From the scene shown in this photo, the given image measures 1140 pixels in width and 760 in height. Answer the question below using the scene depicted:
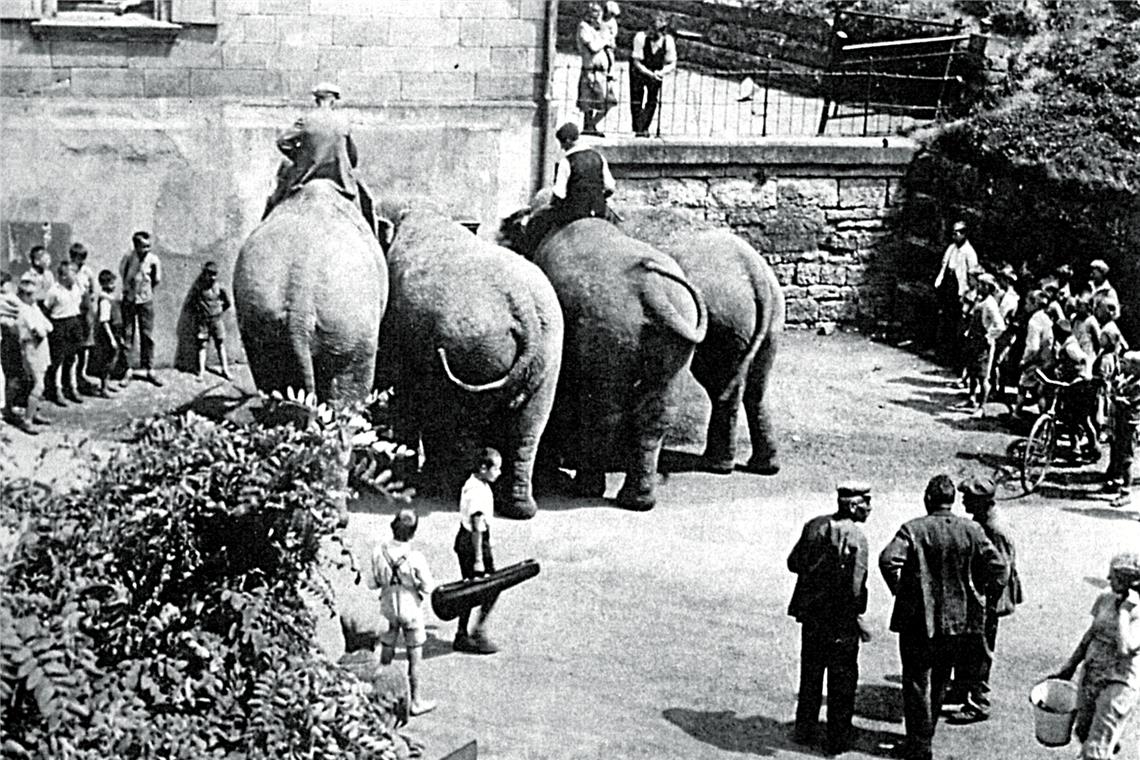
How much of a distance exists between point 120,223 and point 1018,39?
9.25m

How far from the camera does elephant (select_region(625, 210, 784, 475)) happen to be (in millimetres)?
13594

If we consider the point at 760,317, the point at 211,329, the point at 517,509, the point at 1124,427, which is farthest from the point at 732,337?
the point at 211,329

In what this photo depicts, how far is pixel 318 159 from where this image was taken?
13.3 metres

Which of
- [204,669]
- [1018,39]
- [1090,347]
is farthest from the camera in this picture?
Result: [1018,39]

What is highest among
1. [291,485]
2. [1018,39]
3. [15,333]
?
[1018,39]

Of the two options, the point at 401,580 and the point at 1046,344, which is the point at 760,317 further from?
the point at 401,580

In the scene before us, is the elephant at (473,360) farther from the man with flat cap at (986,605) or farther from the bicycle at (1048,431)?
the man with flat cap at (986,605)

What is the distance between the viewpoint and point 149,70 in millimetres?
15414

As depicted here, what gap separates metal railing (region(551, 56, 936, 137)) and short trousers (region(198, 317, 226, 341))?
169 inches

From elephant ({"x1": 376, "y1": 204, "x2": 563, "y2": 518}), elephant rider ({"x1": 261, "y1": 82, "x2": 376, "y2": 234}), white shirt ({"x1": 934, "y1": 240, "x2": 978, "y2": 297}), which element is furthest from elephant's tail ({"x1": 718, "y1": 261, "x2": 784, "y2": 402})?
white shirt ({"x1": 934, "y1": 240, "x2": 978, "y2": 297})

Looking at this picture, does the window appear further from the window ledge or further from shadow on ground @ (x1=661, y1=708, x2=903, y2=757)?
shadow on ground @ (x1=661, y1=708, x2=903, y2=757)

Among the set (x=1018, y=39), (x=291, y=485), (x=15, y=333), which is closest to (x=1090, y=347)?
(x=1018, y=39)

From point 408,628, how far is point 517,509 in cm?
365

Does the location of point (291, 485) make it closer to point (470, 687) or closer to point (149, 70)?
point (470, 687)
